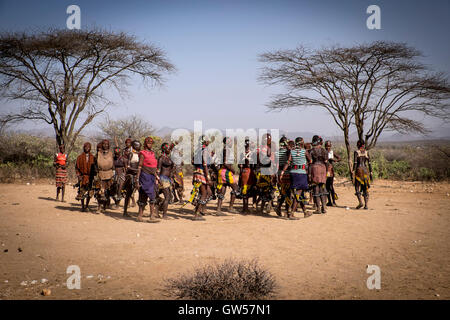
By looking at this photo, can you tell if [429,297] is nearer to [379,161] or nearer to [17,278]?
[17,278]

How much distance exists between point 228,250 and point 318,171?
4.50 metres

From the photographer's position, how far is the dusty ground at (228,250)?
468 centimetres

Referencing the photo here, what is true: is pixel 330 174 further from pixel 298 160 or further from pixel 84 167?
pixel 84 167

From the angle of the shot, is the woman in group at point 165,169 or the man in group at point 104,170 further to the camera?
the man in group at point 104,170

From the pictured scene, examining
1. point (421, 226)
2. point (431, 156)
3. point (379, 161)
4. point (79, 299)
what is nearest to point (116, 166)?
point (79, 299)

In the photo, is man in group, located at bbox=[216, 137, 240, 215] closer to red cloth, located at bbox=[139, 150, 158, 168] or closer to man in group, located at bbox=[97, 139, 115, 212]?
red cloth, located at bbox=[139, 150, 158, 168]

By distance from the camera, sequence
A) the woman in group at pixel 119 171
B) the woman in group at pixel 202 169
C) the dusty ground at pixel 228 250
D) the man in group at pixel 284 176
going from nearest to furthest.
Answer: the dusty ground at pixel 228 250
the woman in group at pixel 202 169
the man in group at pixel 284 176
the woman in group at pixel 119 171

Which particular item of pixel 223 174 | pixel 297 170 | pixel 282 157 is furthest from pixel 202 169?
pixel 297 170

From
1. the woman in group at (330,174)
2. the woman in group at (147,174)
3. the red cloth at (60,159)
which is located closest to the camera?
the woman in group at (147,174)

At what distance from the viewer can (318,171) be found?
32.8ft

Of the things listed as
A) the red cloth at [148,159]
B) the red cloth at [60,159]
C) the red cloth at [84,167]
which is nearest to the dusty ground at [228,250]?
the red cloth at [84,167]

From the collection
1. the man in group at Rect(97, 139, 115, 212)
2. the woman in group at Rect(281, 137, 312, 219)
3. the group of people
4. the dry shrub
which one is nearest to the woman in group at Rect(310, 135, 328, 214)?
the group of people

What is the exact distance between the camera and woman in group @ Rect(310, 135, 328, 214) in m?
10.0

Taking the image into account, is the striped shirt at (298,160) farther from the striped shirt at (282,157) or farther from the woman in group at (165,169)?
the woman in group at (165,169)
